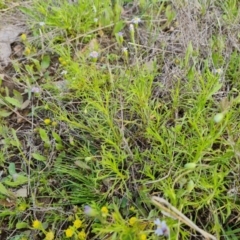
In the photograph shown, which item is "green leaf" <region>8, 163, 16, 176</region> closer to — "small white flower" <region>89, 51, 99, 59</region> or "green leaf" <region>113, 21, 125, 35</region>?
"small white flower" <region>89, 51, 99, 59</region>

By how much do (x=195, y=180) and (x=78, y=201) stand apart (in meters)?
0.36

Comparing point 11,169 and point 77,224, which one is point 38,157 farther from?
point 77,224

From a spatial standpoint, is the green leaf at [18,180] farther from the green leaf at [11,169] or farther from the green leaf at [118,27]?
the green leaf at [118,27]

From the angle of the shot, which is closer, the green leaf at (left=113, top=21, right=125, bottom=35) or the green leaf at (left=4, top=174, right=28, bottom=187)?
the green leaf at (left=4, top=174, right=28, bottom=187)

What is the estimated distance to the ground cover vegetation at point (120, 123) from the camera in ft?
3.95

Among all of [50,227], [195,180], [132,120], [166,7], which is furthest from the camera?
[166,7]

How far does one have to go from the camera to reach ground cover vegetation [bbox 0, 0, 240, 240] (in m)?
1.21

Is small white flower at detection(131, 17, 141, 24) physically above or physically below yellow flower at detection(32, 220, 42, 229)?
above

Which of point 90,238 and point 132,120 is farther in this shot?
point 132,120

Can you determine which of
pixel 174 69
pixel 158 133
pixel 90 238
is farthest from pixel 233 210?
pixel 174 69

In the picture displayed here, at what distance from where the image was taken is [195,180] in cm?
119

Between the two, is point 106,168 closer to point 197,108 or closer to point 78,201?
point 78,201

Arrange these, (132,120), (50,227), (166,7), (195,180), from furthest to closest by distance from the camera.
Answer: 1. (166,7)
2. (132,120)
3. (50,227)
4. (195,180)

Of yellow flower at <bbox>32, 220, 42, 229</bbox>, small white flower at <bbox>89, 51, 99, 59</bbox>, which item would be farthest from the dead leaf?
yellow flower at <bbox>32, 220, 42, 229</bbox>
